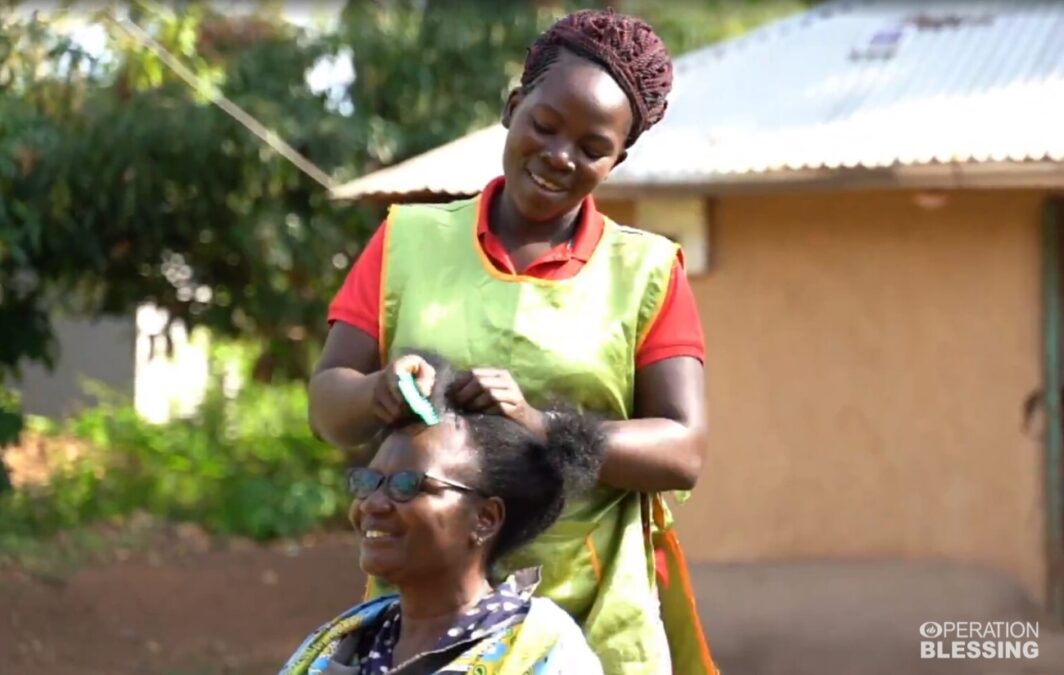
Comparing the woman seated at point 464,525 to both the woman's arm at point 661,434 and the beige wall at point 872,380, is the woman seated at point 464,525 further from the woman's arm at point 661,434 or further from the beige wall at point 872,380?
the beige wall at point 872,380

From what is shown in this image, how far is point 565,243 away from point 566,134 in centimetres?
17

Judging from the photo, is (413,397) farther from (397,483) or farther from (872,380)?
(872,380)

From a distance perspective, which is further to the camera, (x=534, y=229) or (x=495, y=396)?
(x=534, y=229)

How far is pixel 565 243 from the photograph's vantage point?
2441 millimetres

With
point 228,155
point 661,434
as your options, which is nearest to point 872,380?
point 228,155

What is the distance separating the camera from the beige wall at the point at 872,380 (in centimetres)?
670

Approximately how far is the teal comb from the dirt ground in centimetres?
465

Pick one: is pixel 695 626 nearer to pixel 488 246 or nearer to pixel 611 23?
pixel 488 246

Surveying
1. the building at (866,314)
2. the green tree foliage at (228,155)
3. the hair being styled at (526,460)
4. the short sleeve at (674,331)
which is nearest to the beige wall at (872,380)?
the building at (866,314)

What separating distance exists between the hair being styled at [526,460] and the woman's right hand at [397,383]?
3 cm

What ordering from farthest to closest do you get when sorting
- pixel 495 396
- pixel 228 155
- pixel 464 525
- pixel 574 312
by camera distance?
1. pixel 228 155
2. pixel 574 312
3. pixel 464 525
4. pixel 495 396

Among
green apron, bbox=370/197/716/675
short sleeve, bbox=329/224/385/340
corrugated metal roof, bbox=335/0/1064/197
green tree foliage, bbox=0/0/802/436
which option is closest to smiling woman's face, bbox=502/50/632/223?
green apron, bbox=370/197/716/675

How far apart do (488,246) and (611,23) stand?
34 centimetres

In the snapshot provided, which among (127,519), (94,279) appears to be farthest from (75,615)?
(127,519)
